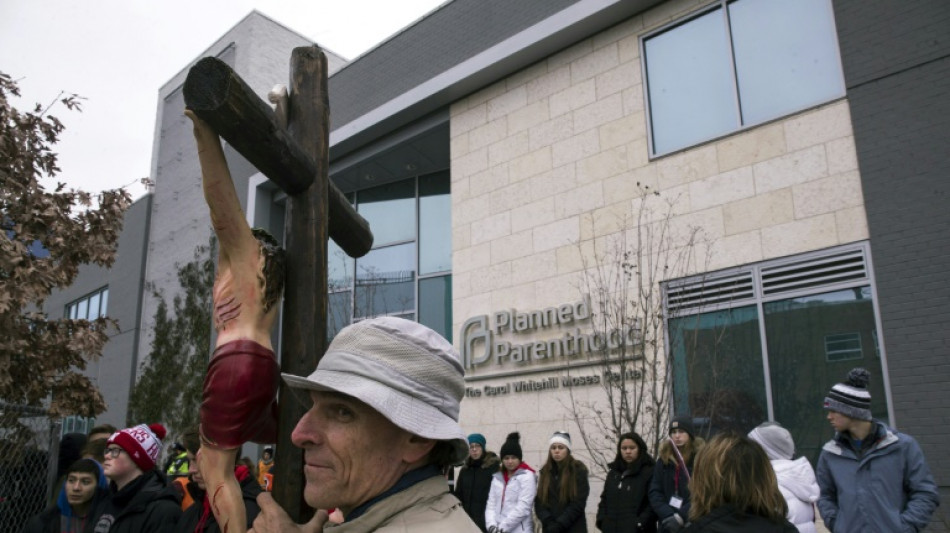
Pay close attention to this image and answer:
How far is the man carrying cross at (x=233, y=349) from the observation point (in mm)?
2213

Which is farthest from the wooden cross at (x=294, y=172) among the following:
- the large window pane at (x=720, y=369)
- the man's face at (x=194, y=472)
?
the large window pane at (x=720, y=369)

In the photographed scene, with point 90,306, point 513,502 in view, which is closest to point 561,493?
point 513,502

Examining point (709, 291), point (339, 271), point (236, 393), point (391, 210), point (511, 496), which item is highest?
point (391, 210)

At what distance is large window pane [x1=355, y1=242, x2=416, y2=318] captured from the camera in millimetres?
14812

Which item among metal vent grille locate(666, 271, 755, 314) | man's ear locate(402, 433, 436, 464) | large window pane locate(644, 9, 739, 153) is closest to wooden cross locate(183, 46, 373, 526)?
man's ear locate(402, 433, 436, 464)

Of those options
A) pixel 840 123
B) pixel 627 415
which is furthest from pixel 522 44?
pixel 627 415

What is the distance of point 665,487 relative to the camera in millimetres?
6816

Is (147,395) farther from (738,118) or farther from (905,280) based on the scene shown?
(905,280)

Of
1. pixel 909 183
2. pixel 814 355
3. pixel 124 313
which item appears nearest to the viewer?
pixel 909 183

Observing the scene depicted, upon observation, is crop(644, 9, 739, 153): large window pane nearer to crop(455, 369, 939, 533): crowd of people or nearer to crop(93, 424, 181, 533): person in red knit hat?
crop(455, 369, 939, 533): crowd of people

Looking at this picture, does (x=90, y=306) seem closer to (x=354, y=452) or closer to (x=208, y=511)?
(x=208, y=511)

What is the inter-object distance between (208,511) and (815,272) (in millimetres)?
7247

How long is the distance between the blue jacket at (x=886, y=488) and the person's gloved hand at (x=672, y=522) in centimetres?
135

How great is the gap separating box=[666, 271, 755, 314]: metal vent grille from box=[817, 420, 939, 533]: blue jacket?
4.06 metres
